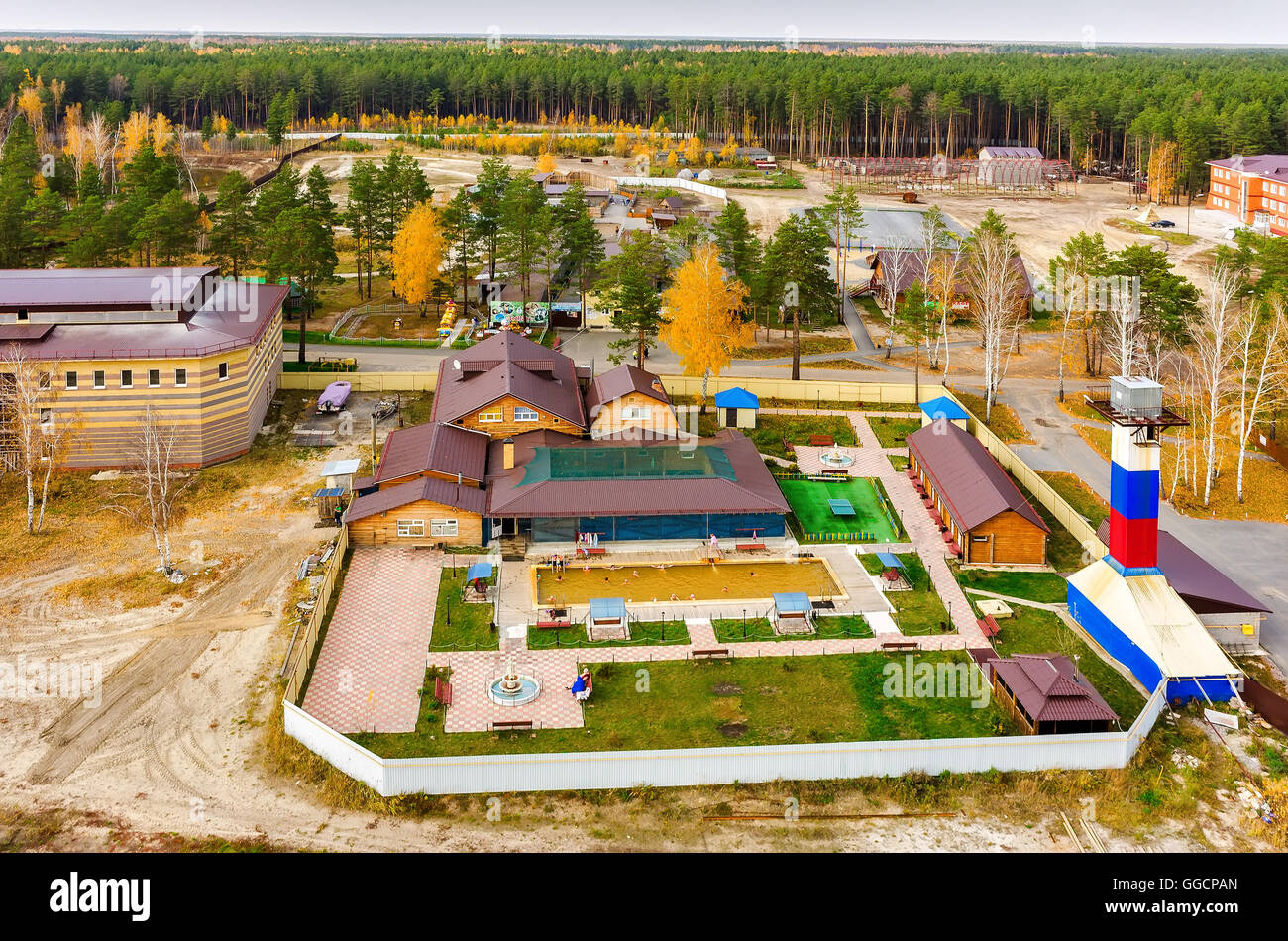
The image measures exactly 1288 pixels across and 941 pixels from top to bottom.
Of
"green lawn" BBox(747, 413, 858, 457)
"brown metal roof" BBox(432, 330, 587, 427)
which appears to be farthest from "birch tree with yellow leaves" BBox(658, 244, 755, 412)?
"brown metal roof" BBox(432, 330, 587, 427)

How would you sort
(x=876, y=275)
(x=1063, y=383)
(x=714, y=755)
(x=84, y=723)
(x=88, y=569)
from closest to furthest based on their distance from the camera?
1. (x=714, y=755)
2. (x=84, y=723)
3. (x=88, y=569)
4. (x=1063, y=383)
5. (x=876, y=275)

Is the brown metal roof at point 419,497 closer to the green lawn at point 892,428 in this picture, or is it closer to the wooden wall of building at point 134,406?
the wooden wall of building at point 134,406

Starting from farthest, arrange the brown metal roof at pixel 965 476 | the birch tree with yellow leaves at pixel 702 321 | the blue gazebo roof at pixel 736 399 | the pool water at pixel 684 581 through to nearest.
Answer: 1. the birch tree with yellow leaves at pixel 702 321
2. the blue gazebo roof at pixel 736 399
3. the brown metal roof at pixel 965 476
4. the pool water at pixel 684 581

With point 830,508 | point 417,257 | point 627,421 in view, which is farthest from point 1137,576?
point 417,257

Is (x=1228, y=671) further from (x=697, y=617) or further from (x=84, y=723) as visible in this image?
(x=84, y=723)

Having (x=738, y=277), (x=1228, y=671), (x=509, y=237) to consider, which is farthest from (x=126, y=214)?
(x=1228, y=671)

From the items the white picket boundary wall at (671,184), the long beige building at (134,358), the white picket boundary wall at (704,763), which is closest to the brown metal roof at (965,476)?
the white picket boundary wall at (704,763)
